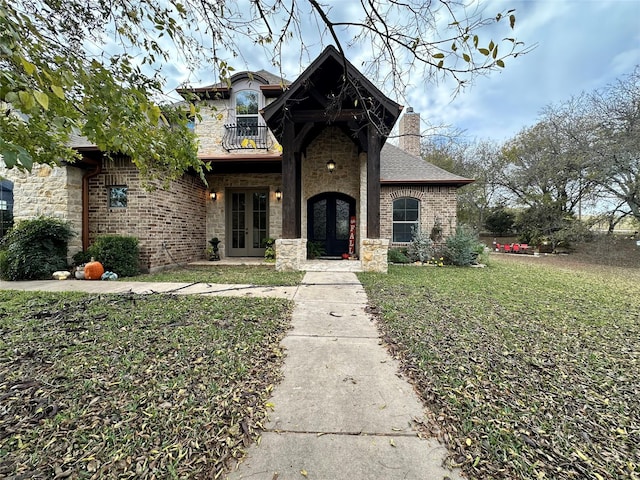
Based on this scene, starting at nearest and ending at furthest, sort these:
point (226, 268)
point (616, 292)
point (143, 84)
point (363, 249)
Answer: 1. point (143, 84)
2. point (616, 292)
3. point (363, 249)
4. point (226, 268)

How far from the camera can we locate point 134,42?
2.90 m

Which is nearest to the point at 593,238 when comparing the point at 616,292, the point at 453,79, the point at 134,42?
the point at 616,292

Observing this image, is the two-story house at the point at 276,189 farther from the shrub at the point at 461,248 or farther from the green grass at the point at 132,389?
the green grass at the point at 132,389

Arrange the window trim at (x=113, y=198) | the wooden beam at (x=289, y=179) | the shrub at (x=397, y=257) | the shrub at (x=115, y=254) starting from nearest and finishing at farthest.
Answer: the shrub at (x=115, y=254)
the wooden beam at (x=289, y=179)
the window trim at (x=113, y=198)
the shrub at (x=397, y=257)

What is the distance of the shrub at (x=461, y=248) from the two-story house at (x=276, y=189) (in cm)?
64

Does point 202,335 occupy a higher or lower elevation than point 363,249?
lower

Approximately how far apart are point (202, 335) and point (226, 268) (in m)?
5.09

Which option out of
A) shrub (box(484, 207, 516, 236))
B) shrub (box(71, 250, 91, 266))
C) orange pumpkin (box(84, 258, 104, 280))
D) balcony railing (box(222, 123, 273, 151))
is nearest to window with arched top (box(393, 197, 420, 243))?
balcony railing (box(222, 123, 273, 151))

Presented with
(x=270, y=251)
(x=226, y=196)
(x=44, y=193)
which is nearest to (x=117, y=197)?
(x=44, y=193)

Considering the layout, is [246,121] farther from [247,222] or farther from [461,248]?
[461,248]

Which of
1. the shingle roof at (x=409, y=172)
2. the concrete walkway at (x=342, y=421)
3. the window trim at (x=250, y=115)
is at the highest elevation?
the window trim at (x=250, y=115)

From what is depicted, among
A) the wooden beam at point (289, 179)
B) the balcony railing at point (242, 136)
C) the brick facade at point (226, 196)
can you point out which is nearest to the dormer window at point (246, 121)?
the balcony railing at point (242, 136)

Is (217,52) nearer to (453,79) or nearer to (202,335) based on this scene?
(453,79)

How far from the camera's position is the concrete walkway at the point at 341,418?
133cm
